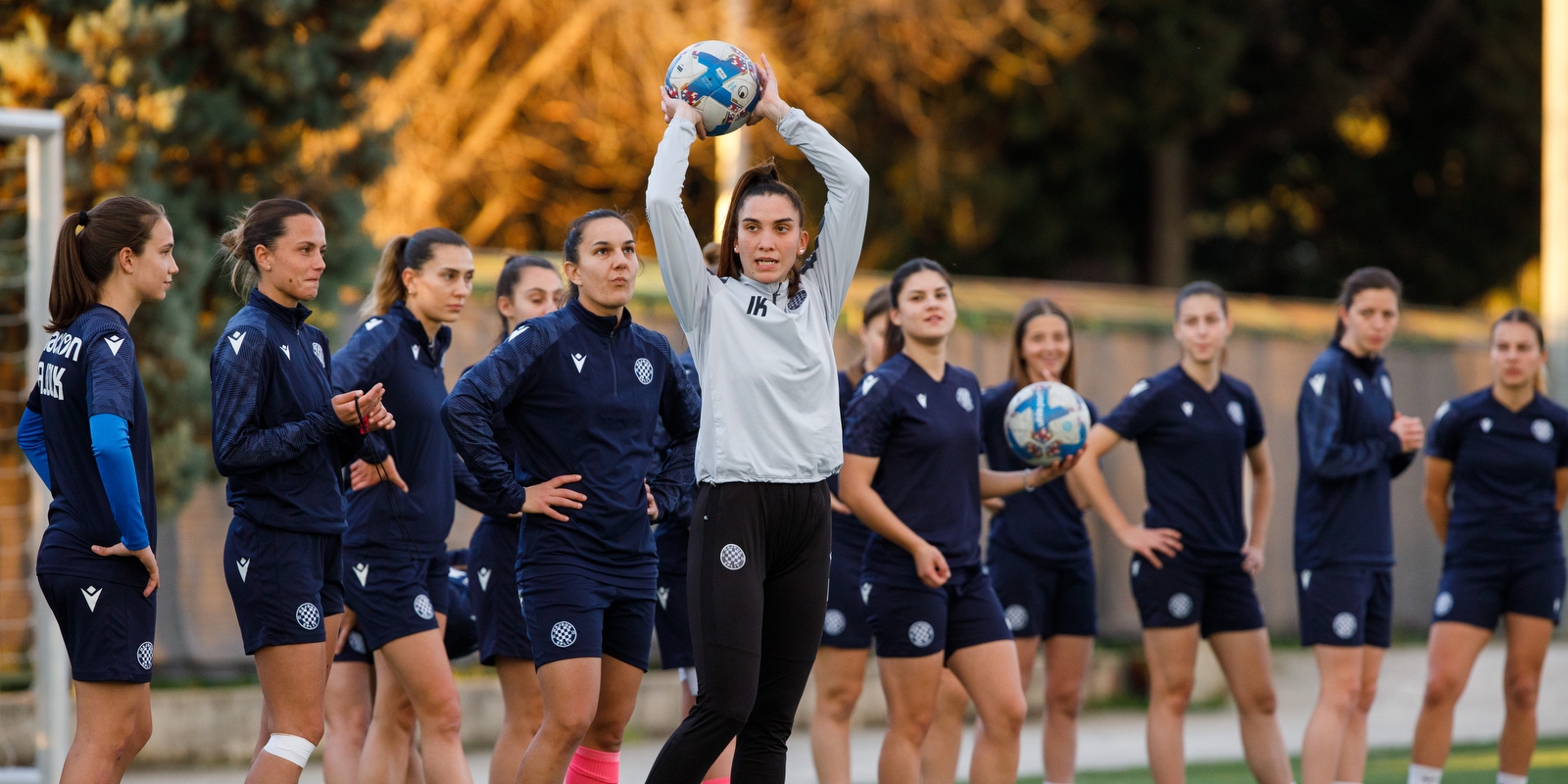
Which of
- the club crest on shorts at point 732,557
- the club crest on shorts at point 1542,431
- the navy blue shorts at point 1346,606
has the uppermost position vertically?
the club crest on shorts at point 1542,431

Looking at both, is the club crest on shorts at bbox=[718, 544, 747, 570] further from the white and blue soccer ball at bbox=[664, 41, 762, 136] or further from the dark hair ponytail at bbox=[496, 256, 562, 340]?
the dark hair ponytail at bbox=[496, 256, 562, 340]

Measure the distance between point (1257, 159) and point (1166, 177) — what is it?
9.15 feet

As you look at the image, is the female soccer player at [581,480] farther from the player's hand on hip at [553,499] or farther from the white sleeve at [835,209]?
the white sleeve at [835,209]

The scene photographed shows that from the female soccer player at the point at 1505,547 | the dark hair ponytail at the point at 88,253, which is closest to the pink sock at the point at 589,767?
the dark hair ponytail at the point at 88,253

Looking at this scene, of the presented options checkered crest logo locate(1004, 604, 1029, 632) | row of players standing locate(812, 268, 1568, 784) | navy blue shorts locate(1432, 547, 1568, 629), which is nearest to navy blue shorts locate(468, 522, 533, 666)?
row of players standing locate(812, 268, 1568, 784)

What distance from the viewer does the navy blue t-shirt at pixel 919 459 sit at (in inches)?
243

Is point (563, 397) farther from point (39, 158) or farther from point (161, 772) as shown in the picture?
point (161, 772)

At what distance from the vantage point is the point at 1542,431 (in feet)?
25.6

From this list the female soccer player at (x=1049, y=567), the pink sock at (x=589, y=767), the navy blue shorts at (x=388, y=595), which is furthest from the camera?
the female soccer player at (x=1049, y=567)

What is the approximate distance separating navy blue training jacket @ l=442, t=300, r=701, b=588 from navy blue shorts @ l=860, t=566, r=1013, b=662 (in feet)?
3.59

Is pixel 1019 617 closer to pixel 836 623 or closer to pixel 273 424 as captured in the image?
pixel 836 623

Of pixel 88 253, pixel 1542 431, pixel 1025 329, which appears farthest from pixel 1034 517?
pixel 88 253

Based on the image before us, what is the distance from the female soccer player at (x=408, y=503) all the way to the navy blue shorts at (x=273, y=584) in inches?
27.8

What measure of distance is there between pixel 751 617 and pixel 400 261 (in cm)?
259
